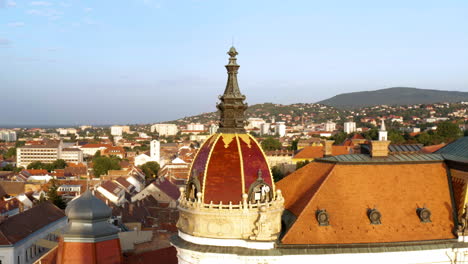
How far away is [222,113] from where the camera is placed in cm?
3141

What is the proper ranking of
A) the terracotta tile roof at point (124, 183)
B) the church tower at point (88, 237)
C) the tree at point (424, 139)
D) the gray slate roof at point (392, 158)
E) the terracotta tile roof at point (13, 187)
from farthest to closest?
the tree at point (424, 139), the terracotta tile roof at point (13, 187), the terracotta tile roof at point (124, 183), the gray slate roof at point (392, 158), the church tower at point (88, 237)

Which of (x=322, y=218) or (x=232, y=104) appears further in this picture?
(x=232, y=104)

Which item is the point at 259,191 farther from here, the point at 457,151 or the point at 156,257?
the point at 457,151

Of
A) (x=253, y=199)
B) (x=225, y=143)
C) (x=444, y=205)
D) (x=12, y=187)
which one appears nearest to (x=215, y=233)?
(x=253, y=199)

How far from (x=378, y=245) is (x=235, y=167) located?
360 inches

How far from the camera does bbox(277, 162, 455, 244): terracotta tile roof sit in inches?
1110

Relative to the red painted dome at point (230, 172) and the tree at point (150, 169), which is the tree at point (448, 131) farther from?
the red painted dome at point (230, 172)

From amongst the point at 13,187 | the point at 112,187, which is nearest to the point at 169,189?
the point at 112,187

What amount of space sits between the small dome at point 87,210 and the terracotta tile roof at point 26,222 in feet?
76.5

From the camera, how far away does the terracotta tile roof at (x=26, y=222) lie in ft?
174

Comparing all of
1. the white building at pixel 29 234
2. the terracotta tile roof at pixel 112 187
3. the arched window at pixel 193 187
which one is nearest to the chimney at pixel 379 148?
Answer: the arched window at pixel 193 187

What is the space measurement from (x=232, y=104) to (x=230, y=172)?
4.56m

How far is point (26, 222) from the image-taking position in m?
58.3

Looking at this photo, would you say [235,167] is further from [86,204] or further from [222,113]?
[86,204]
